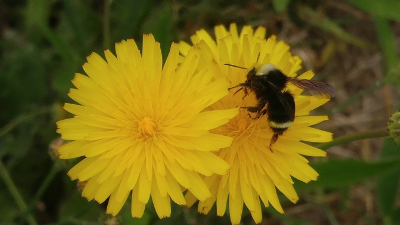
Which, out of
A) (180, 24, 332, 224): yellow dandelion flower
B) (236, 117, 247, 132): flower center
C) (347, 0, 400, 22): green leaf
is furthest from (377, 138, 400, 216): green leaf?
(236, 117, 247, 132): flower center

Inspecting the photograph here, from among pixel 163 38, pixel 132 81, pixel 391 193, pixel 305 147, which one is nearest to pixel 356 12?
pixel 391 193

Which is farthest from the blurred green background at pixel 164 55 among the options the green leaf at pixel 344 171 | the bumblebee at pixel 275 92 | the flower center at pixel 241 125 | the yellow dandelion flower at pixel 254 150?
the flower center at pixel 241 125

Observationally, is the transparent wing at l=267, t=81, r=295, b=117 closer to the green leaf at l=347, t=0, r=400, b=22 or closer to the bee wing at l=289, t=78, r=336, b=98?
the bee wing at l=289, t=78, r=336, b=98

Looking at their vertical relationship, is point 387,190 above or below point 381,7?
below

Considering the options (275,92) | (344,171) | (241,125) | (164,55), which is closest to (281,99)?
(275,92)

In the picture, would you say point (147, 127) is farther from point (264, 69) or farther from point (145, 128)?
point (264, 69)

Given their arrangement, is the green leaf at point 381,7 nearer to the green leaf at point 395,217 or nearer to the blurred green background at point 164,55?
the blurred green background at point 164,55
